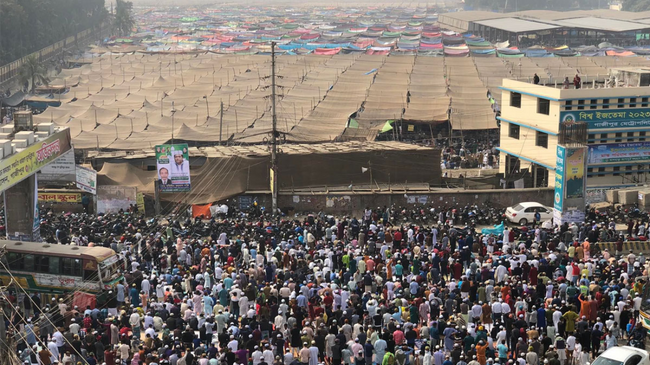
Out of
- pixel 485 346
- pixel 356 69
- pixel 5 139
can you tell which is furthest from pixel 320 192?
pixel 356 69

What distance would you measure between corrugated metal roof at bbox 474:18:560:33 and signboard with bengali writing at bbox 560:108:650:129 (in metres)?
71.9

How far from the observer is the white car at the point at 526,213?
29.0 meters

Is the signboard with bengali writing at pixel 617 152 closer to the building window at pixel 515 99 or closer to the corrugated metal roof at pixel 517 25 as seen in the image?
the building window at pixel 515 99

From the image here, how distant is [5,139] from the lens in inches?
977

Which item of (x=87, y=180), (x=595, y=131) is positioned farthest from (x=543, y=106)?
(x=87, y=180)

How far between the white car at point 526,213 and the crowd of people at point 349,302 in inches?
104

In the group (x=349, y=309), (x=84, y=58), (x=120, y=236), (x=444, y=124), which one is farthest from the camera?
(x=84, y=58)

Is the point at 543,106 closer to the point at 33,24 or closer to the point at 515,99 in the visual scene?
the point at 515,99

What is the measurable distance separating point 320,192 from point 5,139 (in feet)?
34.0

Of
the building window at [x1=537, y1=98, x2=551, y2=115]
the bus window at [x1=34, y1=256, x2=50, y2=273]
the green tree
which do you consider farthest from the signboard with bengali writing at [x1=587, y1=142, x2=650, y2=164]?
the green tree

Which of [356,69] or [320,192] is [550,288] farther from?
[356,69]

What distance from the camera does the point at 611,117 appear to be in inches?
1236

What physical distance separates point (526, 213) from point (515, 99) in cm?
628

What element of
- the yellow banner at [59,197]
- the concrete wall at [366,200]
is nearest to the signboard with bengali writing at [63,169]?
the yellow banner at [59,197]
